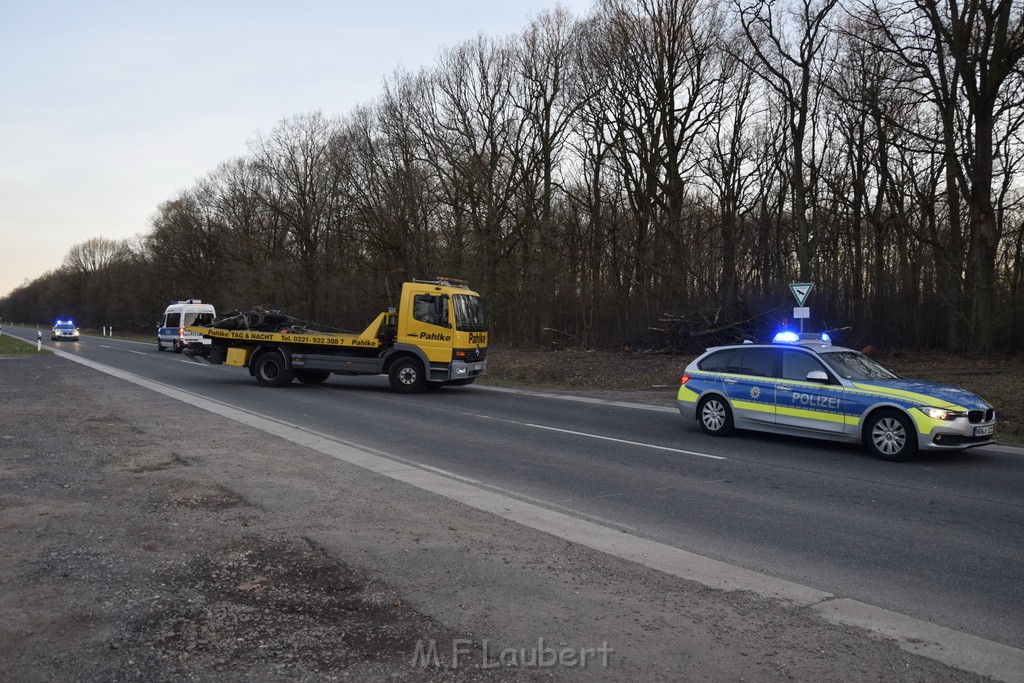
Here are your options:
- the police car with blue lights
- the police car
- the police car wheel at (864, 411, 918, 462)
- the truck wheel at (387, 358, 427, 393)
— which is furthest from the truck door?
the police car with blue lights

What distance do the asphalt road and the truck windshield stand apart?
4.13 meters

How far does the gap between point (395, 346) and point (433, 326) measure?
1.15 metres

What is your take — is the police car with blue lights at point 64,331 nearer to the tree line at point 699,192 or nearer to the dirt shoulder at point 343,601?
the tree line at point 699,192

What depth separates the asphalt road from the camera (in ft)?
18.9

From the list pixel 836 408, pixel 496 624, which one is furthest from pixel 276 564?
pixel 836 408

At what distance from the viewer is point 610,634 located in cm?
464

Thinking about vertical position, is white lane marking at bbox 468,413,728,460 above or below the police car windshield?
below

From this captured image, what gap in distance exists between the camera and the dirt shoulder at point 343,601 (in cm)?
419

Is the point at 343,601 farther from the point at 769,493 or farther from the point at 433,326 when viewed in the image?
the point at 433,326

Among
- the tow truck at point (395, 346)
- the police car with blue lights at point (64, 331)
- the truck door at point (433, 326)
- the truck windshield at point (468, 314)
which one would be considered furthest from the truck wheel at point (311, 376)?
the police car with blue lights at point (64, 331)

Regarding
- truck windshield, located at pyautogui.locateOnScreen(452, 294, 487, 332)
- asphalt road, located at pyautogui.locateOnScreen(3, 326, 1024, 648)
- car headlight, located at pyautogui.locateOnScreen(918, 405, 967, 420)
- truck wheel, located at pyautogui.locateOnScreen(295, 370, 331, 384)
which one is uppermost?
truck windshield, located at pyautogui.locateOnScreen(452, 294, 487, 332)

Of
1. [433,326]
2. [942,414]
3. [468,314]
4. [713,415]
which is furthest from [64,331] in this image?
[942,414]

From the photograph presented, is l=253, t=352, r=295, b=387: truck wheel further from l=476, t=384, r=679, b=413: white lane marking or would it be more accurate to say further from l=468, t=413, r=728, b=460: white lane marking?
l=468, t=413, r=728, b=460: white lane marking

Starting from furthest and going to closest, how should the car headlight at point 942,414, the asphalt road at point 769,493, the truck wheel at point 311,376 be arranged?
the truck wheel at point 311,376, the car headlight at point 942,414, the asphalt road at point 769,493
